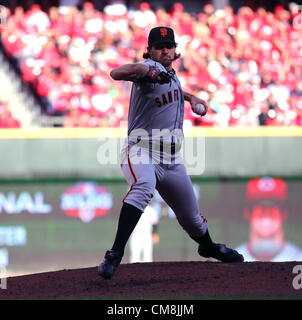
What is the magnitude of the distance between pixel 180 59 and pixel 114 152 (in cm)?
245

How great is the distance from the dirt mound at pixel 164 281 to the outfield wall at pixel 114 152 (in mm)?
3713

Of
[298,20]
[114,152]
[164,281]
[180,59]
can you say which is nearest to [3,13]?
[180,59]

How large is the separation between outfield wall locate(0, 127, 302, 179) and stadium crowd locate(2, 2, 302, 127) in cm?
66

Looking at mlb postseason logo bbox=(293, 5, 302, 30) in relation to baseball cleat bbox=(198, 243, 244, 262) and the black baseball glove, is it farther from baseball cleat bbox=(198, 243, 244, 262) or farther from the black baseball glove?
the black baseball glove

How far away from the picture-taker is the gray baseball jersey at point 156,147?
11.4ft

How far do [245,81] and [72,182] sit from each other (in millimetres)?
3249

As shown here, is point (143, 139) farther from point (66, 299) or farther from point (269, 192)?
point (269, 192)

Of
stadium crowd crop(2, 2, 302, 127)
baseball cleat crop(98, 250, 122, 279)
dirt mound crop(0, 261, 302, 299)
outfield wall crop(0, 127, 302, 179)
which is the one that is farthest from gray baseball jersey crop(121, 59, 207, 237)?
stadium crowd crop(2, 2, 302, 127)

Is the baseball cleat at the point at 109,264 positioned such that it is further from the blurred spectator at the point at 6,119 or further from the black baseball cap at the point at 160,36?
the blurred spectator at the point at 6,119

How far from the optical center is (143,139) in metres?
3.60

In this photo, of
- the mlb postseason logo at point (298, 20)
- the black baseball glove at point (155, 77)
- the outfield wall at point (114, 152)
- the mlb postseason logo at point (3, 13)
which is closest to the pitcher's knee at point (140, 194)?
the black baseball glove at point (155, 77)

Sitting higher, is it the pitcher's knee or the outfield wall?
the outfield wall

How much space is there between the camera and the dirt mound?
3279mm

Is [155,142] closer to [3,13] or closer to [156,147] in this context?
[156,147]
